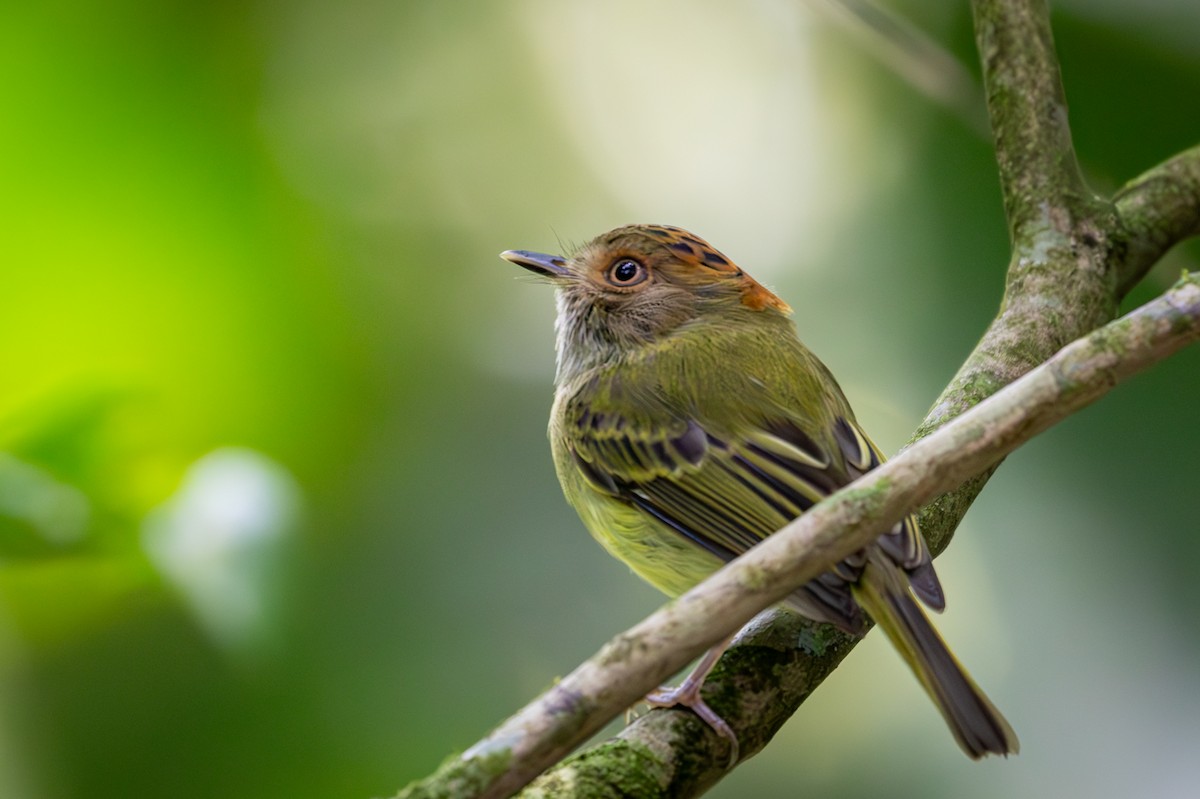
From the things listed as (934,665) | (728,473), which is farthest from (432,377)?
(934,665)

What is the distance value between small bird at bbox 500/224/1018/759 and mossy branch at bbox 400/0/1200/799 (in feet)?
0.49

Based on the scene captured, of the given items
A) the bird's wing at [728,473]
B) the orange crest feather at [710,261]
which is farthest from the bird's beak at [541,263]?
the bird's wing at [728,473]

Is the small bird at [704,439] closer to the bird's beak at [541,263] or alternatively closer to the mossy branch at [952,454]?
the bird's beak at [541,263]

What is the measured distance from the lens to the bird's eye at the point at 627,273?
3439 millimetres

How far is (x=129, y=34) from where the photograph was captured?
11.0 feet

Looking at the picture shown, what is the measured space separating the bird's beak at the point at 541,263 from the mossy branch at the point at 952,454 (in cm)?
123

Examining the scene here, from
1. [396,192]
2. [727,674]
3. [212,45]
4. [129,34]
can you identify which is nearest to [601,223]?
[396,192]

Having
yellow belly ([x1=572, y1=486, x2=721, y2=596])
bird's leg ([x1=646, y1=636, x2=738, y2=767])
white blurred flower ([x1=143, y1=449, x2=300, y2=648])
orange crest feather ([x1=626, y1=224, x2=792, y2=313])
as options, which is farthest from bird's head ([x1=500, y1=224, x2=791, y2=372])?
white blurred flower ([x1=143, y1=449, x2=300, y2=648])

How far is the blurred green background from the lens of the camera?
2.68 meters

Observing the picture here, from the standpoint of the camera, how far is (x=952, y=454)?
1.74 metres

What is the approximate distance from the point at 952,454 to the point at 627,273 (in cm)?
183

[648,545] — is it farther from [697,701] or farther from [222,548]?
[222,548]

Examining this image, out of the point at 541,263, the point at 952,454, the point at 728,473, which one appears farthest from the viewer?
the point at 541,263

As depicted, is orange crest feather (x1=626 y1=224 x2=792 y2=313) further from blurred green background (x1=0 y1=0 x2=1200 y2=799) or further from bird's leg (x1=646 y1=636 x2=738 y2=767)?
bird's leg (x1=646 y1=636 x2=738 y2=767)
